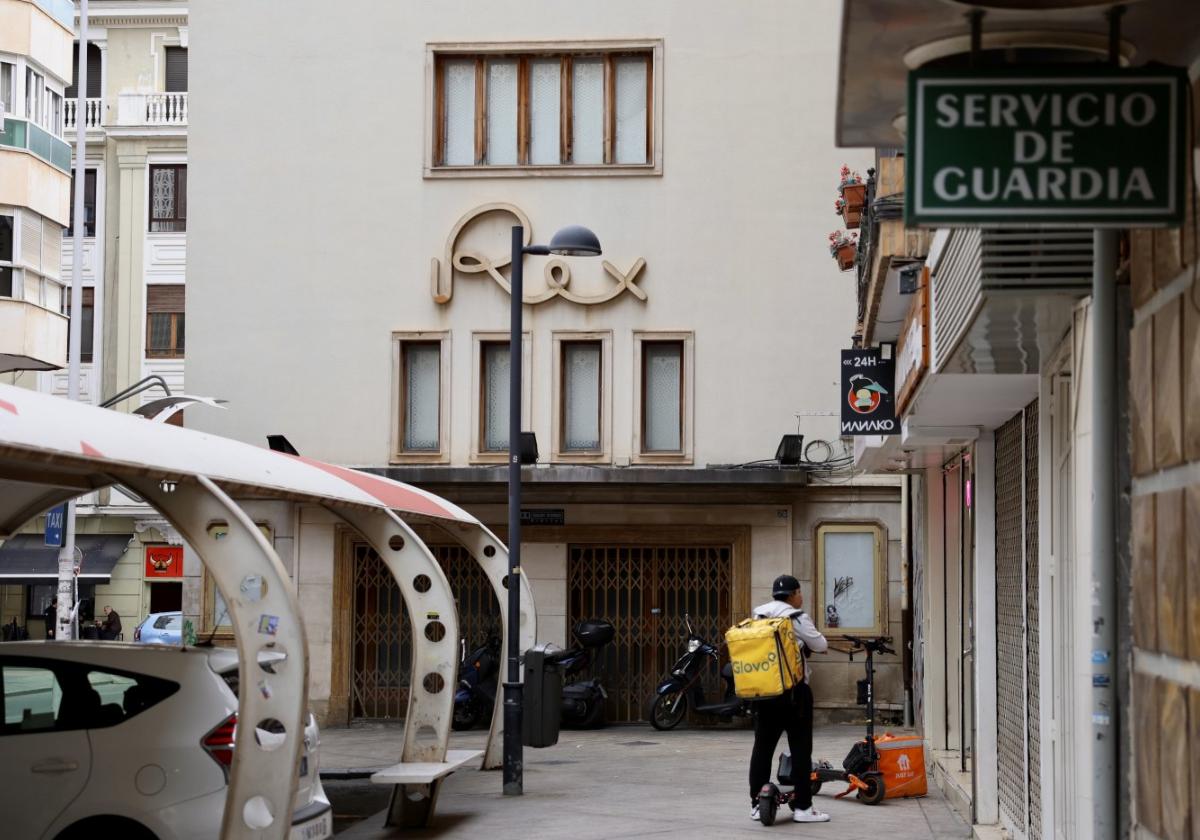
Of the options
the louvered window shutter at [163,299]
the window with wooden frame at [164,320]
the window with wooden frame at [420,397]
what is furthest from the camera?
the louvered window shutter at [163,299]

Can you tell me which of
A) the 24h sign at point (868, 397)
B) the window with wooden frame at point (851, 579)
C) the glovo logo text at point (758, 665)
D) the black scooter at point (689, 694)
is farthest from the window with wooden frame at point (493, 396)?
the glovo logo text at point (758, 665)

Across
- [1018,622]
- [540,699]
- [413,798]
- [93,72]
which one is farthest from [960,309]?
[93,72]

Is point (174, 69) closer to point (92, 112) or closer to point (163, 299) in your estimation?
point (92, 112)

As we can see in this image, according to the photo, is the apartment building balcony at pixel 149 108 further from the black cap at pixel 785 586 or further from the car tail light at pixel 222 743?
the car tail light at pixel 222 743

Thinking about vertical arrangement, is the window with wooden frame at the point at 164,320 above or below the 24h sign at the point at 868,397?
above

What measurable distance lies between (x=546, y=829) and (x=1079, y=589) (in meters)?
7.33

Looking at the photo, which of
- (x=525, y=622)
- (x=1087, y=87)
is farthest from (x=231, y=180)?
(x=1087, y=87)

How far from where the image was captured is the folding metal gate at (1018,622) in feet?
35.6

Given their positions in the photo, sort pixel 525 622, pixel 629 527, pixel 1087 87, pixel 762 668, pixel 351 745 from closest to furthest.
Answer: pixel 1087 87, pixel 762 668, pixel 525 622, pixel 351 745, pixel 629 527

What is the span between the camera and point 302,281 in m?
25.0

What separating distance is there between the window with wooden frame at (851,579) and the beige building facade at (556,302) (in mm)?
41

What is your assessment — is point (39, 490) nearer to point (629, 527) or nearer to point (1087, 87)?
point (1087, 87)

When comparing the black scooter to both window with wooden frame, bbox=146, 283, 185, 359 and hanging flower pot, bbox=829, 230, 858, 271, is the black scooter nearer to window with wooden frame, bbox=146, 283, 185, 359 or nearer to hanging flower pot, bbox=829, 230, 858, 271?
hanging flower pot, bbox=829, 230, 858, 271

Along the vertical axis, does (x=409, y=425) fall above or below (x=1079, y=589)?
above
